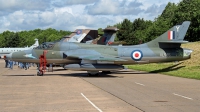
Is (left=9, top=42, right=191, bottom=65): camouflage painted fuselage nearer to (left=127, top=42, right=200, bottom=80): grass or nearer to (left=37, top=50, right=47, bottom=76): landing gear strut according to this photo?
(left=37, top=50, right=47, bottom=76): landing gear strut

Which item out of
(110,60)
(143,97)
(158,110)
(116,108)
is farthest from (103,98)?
(110,60)

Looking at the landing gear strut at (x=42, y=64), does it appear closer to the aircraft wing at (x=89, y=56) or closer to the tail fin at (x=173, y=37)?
the aircraft wing at (x=89, y=56)

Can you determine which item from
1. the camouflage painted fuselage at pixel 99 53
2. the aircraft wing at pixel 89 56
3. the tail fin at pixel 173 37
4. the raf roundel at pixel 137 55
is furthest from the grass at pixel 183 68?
the aircraft wing at pixel 89 56

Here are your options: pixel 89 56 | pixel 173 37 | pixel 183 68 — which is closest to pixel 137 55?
pixel 173 37

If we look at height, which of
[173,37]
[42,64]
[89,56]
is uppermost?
[173,37]

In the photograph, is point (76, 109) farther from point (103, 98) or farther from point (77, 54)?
point (77, 54)

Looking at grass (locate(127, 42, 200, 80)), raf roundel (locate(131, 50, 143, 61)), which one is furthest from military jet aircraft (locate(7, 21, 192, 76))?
grass (locate(127, 42, 200, 80))

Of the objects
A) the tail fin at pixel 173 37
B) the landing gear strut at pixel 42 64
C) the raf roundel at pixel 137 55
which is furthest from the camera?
the tail fin at pixel 173 37

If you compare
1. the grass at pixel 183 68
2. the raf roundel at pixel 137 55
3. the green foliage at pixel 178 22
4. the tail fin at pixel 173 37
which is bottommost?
the grass at pixel 183 68

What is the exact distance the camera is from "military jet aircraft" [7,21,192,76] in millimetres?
25266

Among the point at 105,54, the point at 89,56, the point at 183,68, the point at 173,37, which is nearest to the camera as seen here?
the point at 89,56

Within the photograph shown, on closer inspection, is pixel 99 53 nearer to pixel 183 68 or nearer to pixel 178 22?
pixel 183 68

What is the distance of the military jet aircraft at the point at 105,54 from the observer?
2527 centimetres

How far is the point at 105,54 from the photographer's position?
27.1 metres
